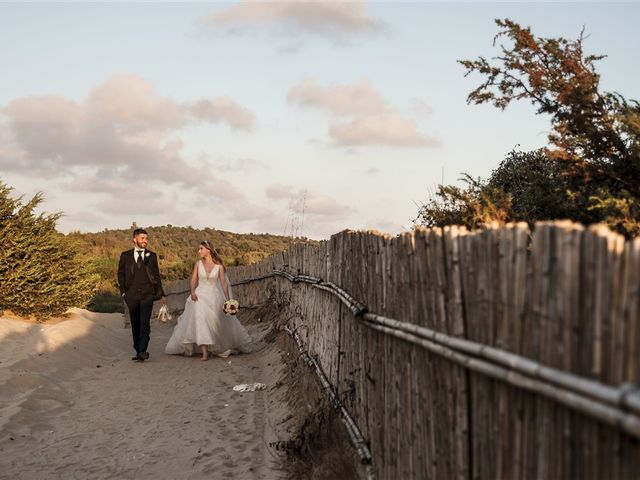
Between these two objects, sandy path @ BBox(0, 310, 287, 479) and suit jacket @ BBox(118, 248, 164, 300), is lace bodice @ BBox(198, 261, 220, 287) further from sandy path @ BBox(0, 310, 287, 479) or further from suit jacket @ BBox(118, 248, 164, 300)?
sandy path @ BBox(0, 310, 287, 479)

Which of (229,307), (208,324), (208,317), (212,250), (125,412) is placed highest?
(212,250)

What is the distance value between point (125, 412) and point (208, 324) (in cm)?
352

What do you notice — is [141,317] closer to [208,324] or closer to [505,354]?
[208,324]

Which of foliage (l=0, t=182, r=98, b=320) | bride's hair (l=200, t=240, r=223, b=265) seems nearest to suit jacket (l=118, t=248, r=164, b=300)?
bride's hair (l=200, t=240, r=223, b=265)

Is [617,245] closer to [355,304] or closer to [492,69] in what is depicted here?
[355,304]

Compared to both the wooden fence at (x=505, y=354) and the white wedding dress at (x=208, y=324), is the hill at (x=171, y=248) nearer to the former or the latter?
the white wedding dress at (x=208, y=324)

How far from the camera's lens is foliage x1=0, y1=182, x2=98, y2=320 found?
1245 centimetres

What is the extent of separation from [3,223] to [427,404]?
11.3m

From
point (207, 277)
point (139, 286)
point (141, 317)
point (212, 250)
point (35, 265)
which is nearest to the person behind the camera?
point (141, 317)

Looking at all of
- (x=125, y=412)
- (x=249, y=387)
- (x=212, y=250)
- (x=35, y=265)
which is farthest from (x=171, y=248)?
(x=125, y=412)

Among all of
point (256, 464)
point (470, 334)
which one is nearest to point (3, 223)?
point (256, 464)

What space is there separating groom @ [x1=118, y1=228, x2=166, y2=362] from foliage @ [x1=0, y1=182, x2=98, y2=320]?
2.53 metres

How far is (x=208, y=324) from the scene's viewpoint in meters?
11.2

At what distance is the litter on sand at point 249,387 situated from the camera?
868 centimetres
